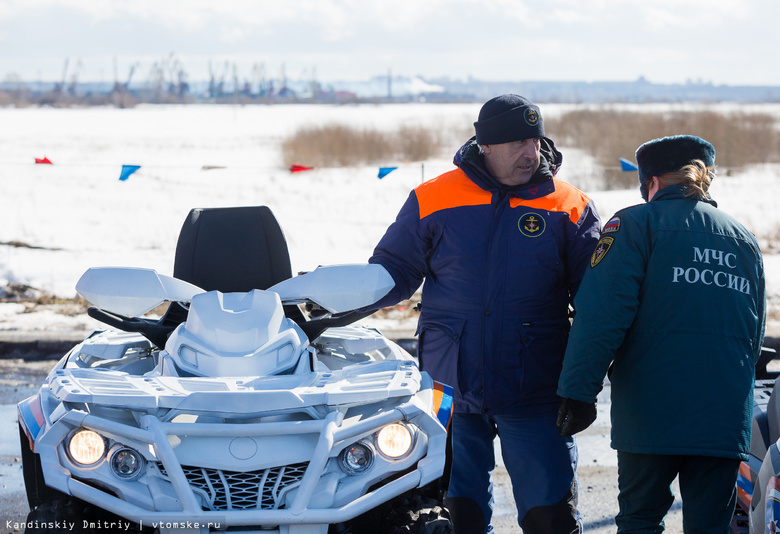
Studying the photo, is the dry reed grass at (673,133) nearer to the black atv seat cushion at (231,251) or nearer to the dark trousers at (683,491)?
the black atv seat cushion at (231,251)

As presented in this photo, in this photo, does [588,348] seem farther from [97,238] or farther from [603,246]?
[97,238]

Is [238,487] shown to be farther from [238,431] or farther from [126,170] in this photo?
[126,170]

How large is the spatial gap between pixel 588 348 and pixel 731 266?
1.73ft

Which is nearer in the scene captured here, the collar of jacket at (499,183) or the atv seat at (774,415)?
the atv seat at (774,415)

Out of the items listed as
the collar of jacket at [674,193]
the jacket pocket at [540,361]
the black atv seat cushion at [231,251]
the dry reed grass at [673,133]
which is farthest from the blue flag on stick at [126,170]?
the dry reed grass at [673,133]

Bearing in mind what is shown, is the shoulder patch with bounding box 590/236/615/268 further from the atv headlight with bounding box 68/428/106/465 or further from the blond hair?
the atv headlight with bounding box 68/428/106/465

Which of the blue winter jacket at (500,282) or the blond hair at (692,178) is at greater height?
the blond hair at (692,178)

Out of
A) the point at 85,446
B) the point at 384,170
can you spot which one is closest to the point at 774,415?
the point at 85,446

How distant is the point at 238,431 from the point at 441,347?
3.65 ft

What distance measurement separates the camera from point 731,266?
2.78 metres

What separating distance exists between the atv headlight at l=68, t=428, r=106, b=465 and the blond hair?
2.04m

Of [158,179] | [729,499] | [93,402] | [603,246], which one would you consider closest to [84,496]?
[93,402]

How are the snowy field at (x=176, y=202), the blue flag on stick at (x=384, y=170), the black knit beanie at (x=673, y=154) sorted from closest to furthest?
the black knit beanie at (x=673, y=154)
the blue flag on stick at (x=384, y=170)
the snowy field at (x=176, y=202)

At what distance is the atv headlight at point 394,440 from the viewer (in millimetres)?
2775
